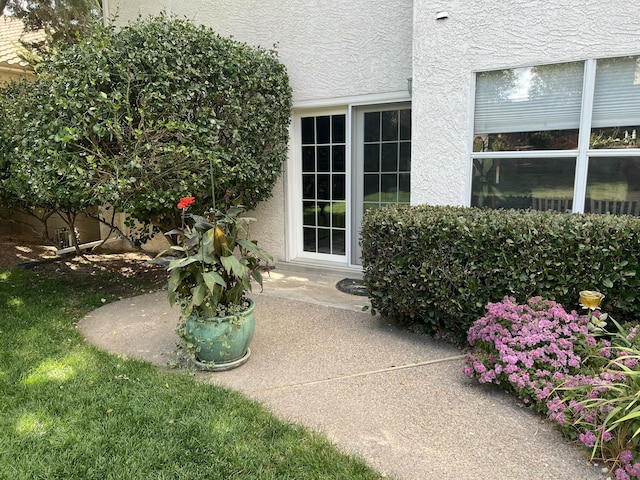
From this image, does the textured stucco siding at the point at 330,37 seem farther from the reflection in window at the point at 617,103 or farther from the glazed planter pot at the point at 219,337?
the glazed planter pot at the point at 219,337

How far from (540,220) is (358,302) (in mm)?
2473

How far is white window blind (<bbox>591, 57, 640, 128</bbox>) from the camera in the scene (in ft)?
13.9

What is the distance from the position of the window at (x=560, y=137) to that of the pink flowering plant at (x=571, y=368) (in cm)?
164

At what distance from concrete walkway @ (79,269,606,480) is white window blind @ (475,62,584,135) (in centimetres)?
260

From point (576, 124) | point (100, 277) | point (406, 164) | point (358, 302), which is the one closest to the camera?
point (576, 124)

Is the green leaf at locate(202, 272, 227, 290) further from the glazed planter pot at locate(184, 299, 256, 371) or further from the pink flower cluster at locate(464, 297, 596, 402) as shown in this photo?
the pink flower cluster at locate(464, 297, 596, 402)

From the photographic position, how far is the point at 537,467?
2.50m

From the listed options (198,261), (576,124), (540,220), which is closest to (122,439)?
(198,261)

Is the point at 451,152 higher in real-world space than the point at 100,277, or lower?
higher

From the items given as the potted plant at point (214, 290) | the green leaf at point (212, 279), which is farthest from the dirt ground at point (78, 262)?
the green leaf at point (212, 279)

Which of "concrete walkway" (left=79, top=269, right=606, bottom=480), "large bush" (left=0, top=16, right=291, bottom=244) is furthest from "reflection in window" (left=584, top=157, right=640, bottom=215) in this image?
"large bush" (left=0, top=16, right=291, bottom=244)

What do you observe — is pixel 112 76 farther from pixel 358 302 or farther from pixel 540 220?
pixel 540 220

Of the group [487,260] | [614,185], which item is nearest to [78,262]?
[487,260]

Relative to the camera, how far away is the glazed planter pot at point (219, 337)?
11.8 feet
